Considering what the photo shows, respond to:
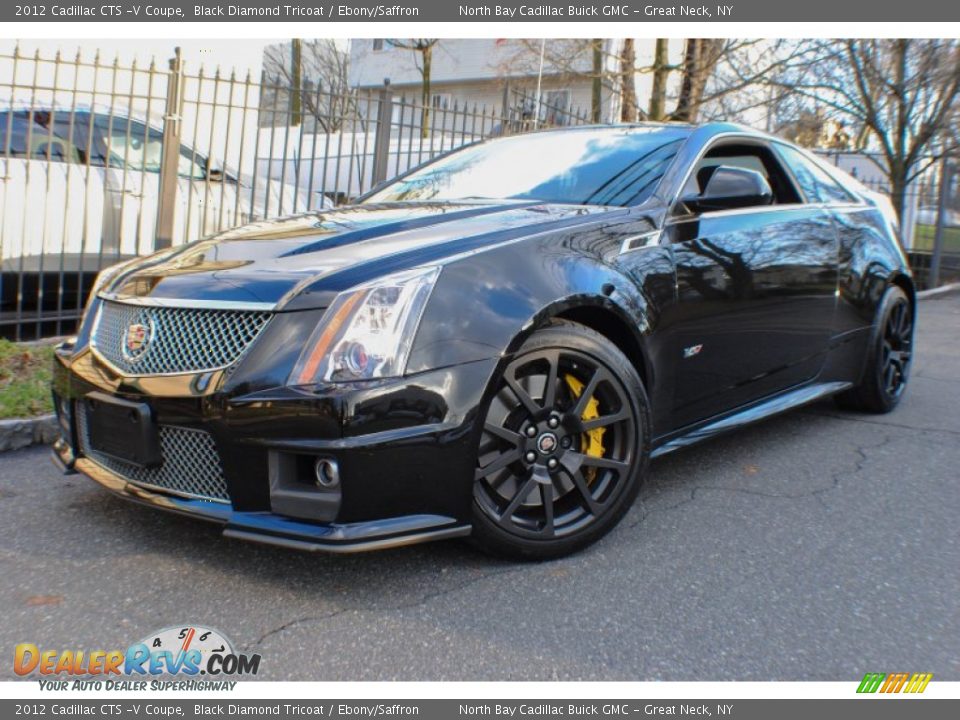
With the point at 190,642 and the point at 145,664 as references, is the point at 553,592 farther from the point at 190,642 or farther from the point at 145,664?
the point at 145,664

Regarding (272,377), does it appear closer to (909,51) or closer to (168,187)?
(168,187)

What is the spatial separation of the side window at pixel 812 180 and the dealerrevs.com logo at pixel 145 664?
358cm

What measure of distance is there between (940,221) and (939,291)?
1576 mm

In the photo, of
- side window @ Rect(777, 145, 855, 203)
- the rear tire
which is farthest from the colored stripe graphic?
the rear tire

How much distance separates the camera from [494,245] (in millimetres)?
2789

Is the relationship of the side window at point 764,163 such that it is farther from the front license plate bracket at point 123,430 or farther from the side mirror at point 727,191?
the front license plate bracket at point 123,430

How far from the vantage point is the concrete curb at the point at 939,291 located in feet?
40.2

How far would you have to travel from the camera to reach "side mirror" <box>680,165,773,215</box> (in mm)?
3453

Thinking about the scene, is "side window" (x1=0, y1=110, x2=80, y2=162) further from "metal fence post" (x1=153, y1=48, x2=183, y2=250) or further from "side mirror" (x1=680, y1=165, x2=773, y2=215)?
"side mirror" (x1=680, y1=165, x2=773, y2=215)

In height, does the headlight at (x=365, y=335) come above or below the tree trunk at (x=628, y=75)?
below

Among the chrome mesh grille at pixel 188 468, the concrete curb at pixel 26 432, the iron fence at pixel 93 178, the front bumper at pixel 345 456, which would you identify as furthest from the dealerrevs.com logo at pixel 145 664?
the iron fence at pixel 93 178

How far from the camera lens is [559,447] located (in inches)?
112

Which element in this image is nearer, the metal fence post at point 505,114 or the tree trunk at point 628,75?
the metal fence post at point 505,114

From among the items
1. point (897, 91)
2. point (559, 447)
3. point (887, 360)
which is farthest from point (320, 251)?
point (897, 91)
